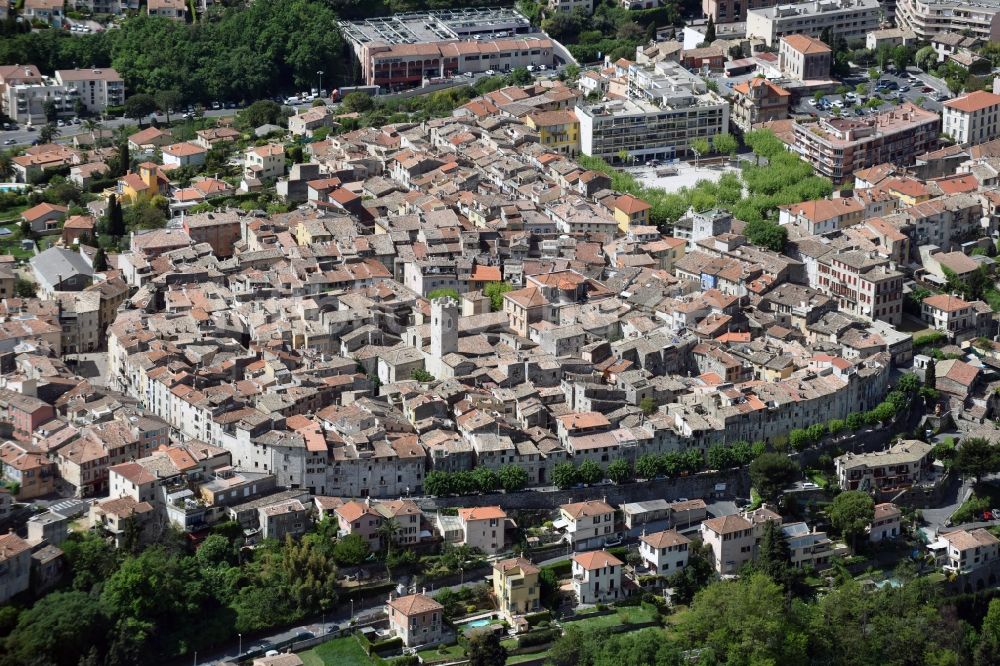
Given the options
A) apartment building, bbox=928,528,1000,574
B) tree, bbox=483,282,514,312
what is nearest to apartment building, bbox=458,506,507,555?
tree, bbox=483,282,514,312

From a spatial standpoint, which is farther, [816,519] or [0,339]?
[0,339]

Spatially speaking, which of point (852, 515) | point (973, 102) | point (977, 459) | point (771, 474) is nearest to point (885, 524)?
point (852, 515)

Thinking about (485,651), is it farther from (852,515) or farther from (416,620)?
(852,515)

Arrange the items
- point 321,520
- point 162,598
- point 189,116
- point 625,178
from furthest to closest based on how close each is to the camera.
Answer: point 189,116 < point 625,178 < point 321,520 < point 162,598

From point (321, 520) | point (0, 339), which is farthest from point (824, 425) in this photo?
point (0, 339)

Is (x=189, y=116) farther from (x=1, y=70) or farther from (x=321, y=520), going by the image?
(x=321, y=520)

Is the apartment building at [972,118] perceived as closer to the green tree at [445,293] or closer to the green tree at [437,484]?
the green tree at [445,293]

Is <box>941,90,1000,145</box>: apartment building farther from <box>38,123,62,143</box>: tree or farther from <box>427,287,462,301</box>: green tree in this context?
<box>38,123,62,143</box>: tree
